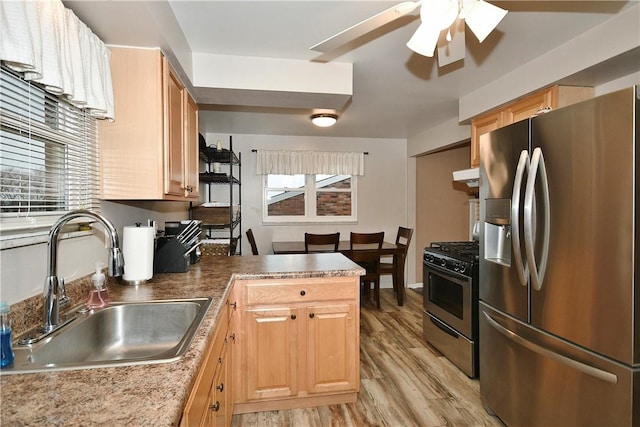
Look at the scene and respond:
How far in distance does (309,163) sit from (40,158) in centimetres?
368

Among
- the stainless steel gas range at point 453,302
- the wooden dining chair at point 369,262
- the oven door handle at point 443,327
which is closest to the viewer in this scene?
the stainless steel gas range at point 453,302

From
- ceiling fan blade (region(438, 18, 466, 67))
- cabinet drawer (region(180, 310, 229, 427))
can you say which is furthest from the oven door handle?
ceiling fan blade (region(438, 18, 466, 67))

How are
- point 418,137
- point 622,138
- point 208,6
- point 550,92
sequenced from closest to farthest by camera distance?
point 622,138, point 208,6, point 550,92, point 418,137

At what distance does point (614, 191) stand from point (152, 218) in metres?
2.73

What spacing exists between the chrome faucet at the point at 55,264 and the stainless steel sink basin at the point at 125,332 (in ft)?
0.19

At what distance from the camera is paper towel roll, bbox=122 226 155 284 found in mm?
1784

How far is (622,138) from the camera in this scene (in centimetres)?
125

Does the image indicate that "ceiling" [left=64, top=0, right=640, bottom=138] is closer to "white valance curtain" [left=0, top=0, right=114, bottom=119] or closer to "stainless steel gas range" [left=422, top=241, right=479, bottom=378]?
"white valance curtain" [left=0, top=0, right=114, bottom=119]

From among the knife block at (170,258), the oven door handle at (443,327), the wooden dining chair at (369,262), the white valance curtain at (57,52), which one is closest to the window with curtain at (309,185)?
the wooden dining chair at (369,262)

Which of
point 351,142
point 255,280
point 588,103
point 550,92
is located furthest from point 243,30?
point 351,142

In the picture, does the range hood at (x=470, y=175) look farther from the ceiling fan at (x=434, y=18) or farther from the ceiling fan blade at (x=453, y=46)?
the ceiling fan at (x=434, y=18)

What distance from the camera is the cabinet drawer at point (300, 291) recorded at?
1.97m

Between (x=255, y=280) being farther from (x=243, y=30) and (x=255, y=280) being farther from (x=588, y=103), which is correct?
(x=588, y=103)

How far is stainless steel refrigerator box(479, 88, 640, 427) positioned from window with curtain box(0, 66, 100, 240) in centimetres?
205
